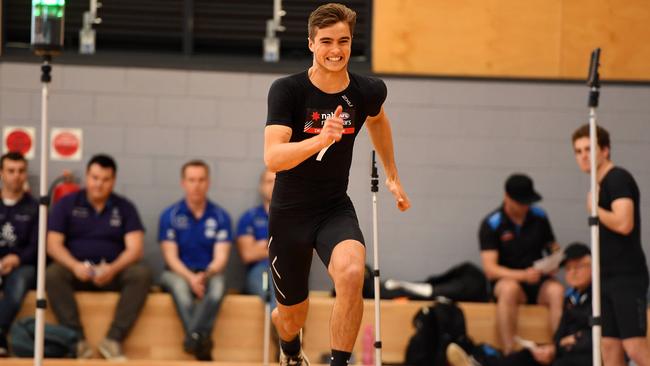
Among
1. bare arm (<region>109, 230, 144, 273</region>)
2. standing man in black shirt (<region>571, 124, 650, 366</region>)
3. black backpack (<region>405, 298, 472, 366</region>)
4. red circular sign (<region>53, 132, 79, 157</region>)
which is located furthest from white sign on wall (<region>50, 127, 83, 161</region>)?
standing man in black shirt (<region>571, 124, 650, 366</region>)

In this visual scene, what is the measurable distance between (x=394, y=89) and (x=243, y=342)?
2651mm

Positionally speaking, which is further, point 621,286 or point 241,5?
point 241,5

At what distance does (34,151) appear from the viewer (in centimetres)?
949

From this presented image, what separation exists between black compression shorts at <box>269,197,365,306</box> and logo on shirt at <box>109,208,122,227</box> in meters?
3.58

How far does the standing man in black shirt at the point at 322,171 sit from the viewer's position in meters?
5.19

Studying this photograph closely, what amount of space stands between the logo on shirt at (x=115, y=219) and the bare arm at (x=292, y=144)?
4.06m

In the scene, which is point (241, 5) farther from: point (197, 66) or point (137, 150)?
point (137, 150)

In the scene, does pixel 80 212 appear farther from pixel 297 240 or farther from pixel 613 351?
pixel 613 351

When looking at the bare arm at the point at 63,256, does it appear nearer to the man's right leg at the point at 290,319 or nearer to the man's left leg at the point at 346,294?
the man's right leg at the point at 290,319

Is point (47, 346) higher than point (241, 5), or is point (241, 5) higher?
point (241, 5)

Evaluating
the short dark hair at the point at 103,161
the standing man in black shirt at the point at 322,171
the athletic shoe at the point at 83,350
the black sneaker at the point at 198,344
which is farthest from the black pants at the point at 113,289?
the standing man in black shirt at the point at 322,171

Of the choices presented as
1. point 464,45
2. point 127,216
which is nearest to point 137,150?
point 127,216

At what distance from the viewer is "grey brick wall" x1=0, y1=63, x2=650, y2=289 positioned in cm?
962

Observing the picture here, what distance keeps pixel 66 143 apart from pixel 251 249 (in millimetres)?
1951
